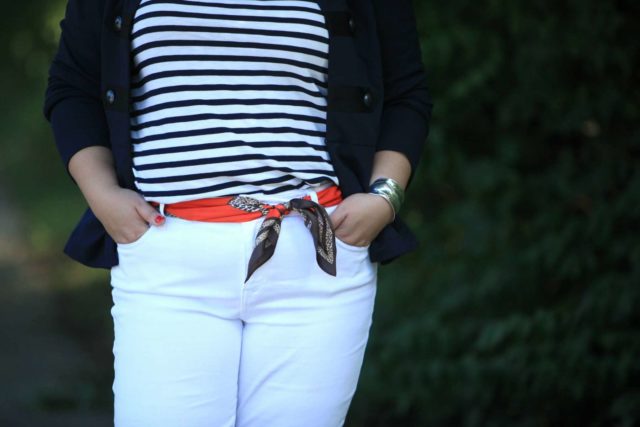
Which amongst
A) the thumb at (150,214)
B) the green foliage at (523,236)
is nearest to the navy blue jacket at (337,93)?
the thumb at (150,214)

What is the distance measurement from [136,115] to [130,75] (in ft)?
0.29

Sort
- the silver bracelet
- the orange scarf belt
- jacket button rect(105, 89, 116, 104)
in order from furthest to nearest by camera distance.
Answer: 1. the silver bracelet
2. jacket button rect(105, 89, 116, 104)
3. the orange scarf belt

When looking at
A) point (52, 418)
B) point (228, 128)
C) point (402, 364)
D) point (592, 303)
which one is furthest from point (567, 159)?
point (52, 418)

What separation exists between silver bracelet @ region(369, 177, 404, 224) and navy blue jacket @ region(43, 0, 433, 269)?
1.3 inches

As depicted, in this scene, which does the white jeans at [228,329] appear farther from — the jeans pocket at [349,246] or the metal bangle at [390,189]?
the metal bangle at [390,189]

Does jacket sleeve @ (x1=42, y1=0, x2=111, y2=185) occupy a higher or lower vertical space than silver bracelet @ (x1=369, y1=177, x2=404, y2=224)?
higher

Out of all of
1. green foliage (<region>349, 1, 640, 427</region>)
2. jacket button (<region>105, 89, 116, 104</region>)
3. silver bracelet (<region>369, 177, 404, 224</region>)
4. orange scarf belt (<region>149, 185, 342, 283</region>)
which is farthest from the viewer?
green foliage (<region>349, 1, 640, 427</region>)

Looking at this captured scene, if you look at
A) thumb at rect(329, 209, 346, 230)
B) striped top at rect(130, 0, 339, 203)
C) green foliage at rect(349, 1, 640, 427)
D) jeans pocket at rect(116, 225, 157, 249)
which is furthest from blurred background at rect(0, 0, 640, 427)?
jeans pocket at rect(116, 225, 157, 249)

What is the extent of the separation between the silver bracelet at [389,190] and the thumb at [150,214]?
50 centimetres

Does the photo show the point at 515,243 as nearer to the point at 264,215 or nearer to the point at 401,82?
the point at 401,82

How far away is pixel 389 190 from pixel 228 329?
516mm

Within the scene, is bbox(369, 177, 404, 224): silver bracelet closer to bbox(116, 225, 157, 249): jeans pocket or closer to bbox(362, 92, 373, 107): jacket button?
bbox(362, 92, 373, 107): jacket button

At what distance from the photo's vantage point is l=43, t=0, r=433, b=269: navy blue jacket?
2.00 metres

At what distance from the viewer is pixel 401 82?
2209mm
